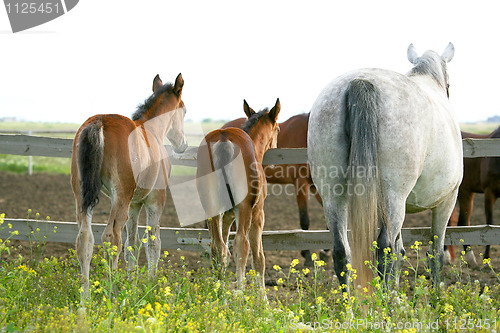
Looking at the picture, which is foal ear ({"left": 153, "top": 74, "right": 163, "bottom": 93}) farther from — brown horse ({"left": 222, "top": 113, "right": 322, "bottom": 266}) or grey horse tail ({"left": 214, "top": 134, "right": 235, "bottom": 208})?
brown horse ({"left": 222, "top": 113, "right": 322, "bottom": 266})

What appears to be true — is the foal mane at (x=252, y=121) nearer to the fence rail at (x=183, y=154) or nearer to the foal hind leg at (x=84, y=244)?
the fence rail at (x=183, y=154)

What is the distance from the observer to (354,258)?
3799mm

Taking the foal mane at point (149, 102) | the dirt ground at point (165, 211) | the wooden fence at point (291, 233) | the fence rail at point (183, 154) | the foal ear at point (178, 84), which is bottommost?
the dirt ground at point (165, 211)

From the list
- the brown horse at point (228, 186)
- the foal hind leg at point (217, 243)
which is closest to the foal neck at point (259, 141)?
the brown horse at point (228, 186)

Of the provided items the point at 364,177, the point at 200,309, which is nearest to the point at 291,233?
the point at 364,177

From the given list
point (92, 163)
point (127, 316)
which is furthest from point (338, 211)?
point (92, 163)

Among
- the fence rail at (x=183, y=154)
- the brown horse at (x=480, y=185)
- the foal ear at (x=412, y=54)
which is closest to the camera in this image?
the foal ear at (x=412, y=54)

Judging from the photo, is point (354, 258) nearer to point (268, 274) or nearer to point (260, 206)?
point (260, 206)

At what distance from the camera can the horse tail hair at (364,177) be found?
12.0ft

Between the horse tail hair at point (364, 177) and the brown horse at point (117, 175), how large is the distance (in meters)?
1.60

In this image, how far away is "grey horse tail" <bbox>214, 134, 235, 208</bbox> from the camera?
4.51m

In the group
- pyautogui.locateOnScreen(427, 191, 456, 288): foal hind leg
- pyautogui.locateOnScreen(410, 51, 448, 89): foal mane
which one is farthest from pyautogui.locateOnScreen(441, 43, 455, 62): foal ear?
pyautogui.locateOnScreen(427, 191, 456, 288): foal hind leg

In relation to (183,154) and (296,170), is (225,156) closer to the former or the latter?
(183,154)

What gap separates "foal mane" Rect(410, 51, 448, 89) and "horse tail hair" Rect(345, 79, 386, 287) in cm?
144
